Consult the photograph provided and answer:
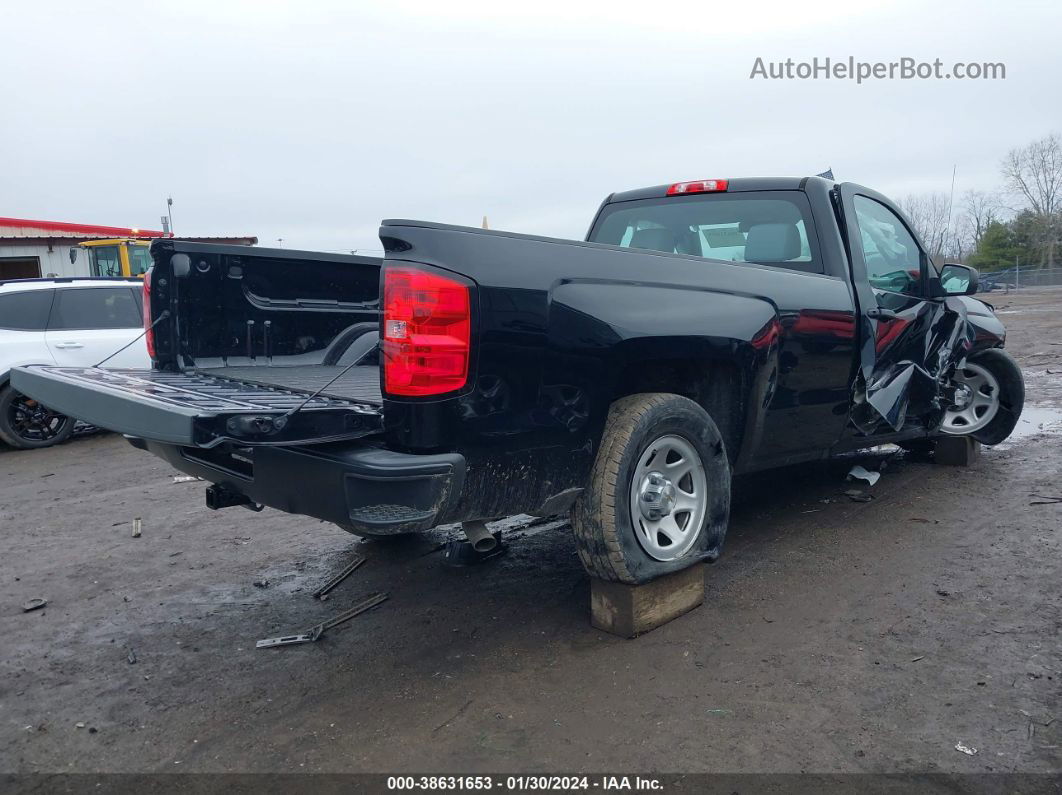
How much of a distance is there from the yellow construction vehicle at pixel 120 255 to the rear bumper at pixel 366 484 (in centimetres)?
2111

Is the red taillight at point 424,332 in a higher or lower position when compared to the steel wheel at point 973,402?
higher

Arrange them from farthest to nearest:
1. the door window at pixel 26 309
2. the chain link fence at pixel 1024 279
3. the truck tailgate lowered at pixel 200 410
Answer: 1. the chain link fence at pixel 1024 279
2. the door window at pixel 26 309
3. the truck tailgate lowered at pixel 200 410

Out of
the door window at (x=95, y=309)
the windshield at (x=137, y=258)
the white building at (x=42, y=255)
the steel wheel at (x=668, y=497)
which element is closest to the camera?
the steel wheel at (x=668, y=497)

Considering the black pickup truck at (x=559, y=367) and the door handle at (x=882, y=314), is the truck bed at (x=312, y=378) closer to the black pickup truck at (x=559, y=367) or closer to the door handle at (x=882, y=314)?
the black pickup truck at (x=559, y=367)

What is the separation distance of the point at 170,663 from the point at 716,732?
2286 millimetres

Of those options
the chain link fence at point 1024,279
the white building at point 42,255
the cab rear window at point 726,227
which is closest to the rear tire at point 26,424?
the cab rear window at point 726,227

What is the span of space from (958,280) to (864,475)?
4.82 ft

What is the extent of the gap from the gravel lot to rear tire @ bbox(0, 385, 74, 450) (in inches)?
159

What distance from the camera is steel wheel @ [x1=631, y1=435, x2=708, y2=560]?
3.41 m

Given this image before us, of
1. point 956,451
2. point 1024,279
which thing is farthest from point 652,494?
point 1024,279

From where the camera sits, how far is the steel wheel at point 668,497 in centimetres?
341

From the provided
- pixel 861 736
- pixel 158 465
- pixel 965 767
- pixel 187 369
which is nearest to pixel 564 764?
pixel 861 736

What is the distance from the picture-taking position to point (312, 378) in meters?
3.97

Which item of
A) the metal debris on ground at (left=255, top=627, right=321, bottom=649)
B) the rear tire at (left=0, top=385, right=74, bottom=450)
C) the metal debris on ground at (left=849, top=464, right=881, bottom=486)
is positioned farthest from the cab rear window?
the rear tire at (left=0, top=385, right=74, bottom=450)
